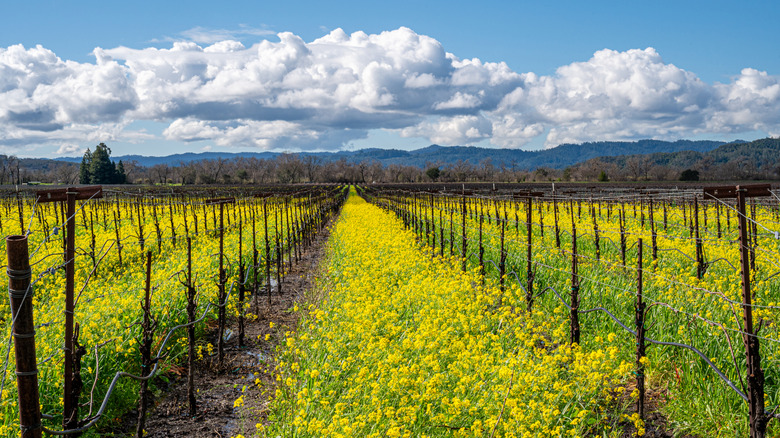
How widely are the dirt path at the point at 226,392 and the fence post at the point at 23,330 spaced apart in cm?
222

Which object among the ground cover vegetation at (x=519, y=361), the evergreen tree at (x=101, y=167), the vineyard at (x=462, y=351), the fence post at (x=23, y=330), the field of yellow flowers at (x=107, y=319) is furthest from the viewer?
the evergreen tree at (x=101, y=167)

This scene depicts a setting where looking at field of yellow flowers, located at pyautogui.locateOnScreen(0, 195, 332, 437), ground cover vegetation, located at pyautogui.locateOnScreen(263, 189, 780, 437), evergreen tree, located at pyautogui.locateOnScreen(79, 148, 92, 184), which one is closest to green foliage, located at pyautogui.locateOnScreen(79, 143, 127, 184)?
evergreen tree, located at pyautogui.locateOnScreen(79, 148, 92, 184)

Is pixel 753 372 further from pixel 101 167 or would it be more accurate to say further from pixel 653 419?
pixel 101 167

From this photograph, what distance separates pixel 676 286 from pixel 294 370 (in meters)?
6.07

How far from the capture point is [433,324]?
20.6 ft

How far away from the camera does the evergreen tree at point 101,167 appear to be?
9862cm

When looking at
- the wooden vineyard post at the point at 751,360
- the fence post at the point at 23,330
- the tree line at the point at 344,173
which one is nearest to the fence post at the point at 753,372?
the wooden vineyard post at the point at 751,360

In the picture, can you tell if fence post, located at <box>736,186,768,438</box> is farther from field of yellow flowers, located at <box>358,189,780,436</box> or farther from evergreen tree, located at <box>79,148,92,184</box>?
evergreen tree, located at <box>79,148,92,184</box>

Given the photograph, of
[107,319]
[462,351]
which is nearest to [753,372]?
[462,351]

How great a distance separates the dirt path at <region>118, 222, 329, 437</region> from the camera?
5.27 meters

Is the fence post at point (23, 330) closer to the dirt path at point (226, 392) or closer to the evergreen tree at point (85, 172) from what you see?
the dirt path at point (226, 392)

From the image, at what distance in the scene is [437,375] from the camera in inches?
185

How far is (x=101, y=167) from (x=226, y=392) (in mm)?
108028

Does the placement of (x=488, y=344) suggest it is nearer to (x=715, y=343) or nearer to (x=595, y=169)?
(x=715, y=343)
